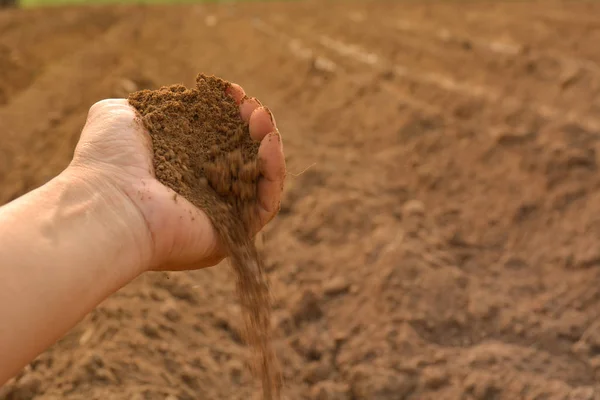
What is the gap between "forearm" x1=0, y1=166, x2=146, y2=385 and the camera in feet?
4.59

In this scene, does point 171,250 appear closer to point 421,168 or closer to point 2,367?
point 2,367

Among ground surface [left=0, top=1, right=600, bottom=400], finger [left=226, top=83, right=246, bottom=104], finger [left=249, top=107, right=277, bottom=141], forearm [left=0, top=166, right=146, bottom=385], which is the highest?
finger [left=226, top=83, right=246, bottom=104]

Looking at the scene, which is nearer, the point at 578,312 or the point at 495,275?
the point at 578,312

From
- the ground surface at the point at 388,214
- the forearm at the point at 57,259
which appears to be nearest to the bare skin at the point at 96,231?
the forearm at the point at 57,259

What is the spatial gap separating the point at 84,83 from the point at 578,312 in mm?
3627

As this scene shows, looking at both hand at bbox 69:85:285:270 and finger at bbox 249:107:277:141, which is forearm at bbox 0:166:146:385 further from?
finger at bbox 249:107:277:141

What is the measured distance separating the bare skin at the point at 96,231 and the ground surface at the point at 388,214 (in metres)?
0.53

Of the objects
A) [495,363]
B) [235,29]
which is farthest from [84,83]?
[495,363]

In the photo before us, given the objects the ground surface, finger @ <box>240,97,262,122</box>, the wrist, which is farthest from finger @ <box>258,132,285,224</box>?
the ground surface

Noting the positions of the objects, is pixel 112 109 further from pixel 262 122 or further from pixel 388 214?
pixel 388 214

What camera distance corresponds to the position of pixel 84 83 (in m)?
4.70

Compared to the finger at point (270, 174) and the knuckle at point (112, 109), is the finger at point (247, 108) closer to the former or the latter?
the finger at point (270, 174)

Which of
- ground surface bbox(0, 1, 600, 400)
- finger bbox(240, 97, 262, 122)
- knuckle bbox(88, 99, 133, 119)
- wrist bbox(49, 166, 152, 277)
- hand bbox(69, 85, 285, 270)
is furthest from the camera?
ground surface bbox(0, 1, 600, 400)

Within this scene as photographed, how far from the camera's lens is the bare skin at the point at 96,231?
1421mm
